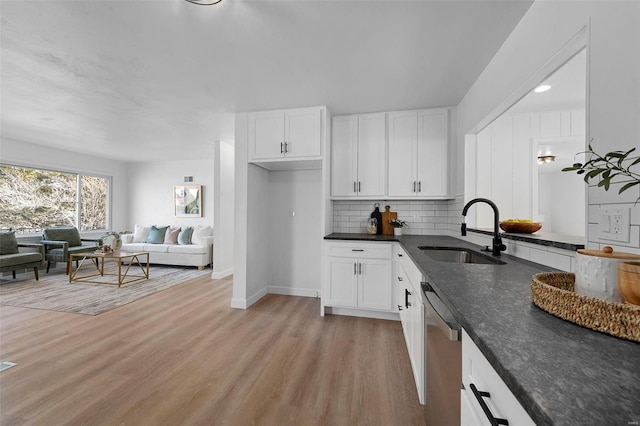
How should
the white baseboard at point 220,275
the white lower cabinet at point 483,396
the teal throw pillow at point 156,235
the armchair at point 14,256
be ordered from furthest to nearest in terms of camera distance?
the teal throw pillow at point 156,235 < the white baseboard at point 220,275 < the armchair at point 14,256 < the white lower cabinet at point 483,396

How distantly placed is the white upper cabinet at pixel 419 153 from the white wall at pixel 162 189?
15.6 feet

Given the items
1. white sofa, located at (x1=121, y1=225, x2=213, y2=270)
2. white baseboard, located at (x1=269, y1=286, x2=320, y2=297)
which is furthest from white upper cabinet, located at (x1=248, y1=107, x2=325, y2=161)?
white sofa, located at (x1=121, y1=225, x2=213, y2=270)

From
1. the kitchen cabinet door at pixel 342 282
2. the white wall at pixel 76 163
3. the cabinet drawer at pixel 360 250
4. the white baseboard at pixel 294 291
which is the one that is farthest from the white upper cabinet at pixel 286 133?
the white wall at pixel 76 163

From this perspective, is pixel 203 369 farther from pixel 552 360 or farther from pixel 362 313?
pixel 552 360

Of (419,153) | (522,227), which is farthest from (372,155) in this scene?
(522,227)

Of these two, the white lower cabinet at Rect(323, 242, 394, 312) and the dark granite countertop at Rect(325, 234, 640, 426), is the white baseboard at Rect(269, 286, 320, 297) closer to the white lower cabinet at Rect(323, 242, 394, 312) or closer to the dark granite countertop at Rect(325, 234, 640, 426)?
the white lower cabinet at Rect(323, 242, 394, 312)

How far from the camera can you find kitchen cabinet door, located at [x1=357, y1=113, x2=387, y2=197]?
3256 millimetres

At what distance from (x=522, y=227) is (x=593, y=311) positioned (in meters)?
1.43

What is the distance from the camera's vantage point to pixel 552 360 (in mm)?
538

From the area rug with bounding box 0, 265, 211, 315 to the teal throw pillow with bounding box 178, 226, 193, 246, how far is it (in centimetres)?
100

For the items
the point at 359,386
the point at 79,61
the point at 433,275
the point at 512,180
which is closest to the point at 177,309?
the point at 359,386

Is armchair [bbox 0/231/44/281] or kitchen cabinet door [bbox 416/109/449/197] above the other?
kitchen cabinet door [bbox 416/109/449/197]

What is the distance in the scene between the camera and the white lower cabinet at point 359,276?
2.90 m

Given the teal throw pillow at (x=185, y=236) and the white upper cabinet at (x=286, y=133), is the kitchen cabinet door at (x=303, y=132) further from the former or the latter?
the teal throw pillow at (x=185, y=236)
